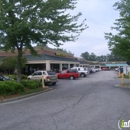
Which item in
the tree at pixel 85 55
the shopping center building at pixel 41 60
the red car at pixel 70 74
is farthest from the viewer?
the tree at pixel 85 55

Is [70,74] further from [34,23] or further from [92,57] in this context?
[92,57]

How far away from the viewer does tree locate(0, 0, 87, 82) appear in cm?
1405

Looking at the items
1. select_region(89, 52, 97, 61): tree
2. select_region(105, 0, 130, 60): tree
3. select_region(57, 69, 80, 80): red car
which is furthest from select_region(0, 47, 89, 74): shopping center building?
select_region(89, 52, 97, 61): tree

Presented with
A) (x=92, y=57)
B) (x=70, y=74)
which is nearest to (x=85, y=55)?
(x=92, y=57)

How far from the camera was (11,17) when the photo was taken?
1473 cm

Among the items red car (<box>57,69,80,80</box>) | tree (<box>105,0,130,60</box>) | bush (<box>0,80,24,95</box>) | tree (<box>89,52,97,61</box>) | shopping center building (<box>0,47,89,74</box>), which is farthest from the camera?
tree (<box>89,52,97,61</box>)

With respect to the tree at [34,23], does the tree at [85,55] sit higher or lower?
higher

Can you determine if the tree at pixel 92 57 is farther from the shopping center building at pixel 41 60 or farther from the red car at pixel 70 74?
the red car at pixel 70 74

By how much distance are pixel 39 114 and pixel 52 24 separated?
839 centimetres

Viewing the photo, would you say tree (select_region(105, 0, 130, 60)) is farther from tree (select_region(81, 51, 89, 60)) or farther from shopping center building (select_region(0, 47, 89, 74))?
tree (select_region(81, 51, 89, 60))

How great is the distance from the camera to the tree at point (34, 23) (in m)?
14.0

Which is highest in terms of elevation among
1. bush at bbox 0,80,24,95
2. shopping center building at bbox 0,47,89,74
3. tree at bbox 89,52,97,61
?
tree at bbox 89,52,97,61

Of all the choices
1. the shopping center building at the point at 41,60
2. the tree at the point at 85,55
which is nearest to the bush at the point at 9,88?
the shopping center building at the point at 41,60

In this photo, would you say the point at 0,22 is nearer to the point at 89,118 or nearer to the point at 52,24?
the point at 52,24
